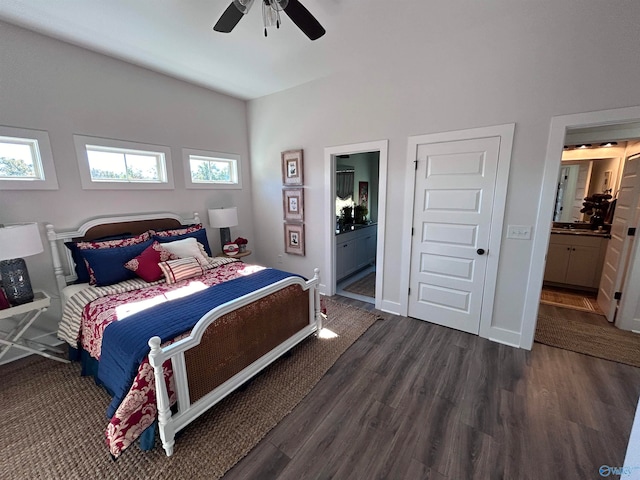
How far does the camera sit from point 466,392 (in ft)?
6.58

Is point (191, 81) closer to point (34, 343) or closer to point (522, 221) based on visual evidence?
point (34, 343)

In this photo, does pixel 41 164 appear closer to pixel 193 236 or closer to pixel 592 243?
pixel 193 236

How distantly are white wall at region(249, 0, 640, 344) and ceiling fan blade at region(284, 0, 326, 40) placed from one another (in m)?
0.88

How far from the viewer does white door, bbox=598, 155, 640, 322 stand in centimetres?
275

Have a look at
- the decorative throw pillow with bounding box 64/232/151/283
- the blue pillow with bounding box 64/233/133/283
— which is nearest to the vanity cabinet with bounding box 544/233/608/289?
the decorative throw pillow with bounding box 64/232/151/283

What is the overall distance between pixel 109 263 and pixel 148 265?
33cm

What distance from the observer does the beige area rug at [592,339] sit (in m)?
2.41

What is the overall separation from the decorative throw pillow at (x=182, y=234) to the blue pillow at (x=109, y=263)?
1.38 feet

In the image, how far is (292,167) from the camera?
3.77m

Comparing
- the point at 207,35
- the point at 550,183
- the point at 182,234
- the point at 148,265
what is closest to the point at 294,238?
the point at 182,234

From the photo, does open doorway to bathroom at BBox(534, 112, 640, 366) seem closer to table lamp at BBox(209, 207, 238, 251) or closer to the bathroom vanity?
the bathroom vanity

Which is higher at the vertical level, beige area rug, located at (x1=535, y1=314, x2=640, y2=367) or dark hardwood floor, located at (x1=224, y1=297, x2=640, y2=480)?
beige area rug, located at (x1=535, y1=314, x2=640, y2=367)

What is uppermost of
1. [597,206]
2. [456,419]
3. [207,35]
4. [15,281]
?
[207,35]

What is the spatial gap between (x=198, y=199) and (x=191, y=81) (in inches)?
60.3
